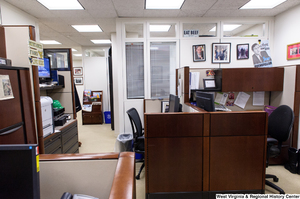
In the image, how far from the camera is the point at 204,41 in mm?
3742

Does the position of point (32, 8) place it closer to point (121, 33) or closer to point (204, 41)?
point (121, 33)

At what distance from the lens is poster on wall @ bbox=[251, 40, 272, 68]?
287 cm

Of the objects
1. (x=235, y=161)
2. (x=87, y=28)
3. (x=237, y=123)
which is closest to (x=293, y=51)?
(x=237, y=123)

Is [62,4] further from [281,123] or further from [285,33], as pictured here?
[285,33]

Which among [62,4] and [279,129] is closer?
[279,129]

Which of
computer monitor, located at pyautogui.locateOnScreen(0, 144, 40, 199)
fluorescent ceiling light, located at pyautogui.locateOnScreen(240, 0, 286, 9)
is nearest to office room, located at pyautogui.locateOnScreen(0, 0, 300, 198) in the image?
→ fluorescent ceiling light, located at pyautogui.locateOnScreen(240, 0, 286, 9)

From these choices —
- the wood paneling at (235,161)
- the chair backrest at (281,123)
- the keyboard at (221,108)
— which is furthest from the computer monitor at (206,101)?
the chair backrest at (281,123)

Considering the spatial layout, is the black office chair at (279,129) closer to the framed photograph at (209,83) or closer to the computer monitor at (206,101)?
the computer monitor at (206,101)

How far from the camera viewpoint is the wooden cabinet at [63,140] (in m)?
2.31

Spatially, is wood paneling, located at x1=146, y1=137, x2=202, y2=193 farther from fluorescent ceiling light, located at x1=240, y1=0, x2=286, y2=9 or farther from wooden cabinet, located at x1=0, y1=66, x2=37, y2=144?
fluorescent ceiling light, located at x1=240, y1=0, x2=286, y2=9

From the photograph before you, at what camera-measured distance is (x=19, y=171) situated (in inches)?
26.8

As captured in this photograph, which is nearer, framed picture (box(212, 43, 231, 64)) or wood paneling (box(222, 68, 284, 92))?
wood paneling (box(222, 68, 284, 92))

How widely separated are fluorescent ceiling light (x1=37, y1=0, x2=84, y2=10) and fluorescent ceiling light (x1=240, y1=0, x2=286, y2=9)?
3.06 meters

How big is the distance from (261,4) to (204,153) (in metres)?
3.01
